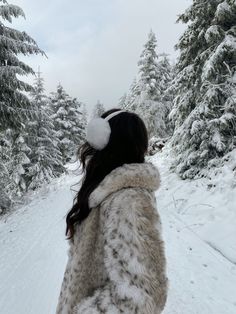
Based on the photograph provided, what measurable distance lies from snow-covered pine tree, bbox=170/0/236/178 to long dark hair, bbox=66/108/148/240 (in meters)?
8.28

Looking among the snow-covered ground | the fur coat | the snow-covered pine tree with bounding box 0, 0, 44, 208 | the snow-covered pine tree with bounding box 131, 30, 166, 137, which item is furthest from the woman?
the snow-covered pine tree with bounding box 131, 30, 166, 137

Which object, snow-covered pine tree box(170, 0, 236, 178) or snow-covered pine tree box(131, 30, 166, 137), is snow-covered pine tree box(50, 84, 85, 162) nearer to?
snow-covered pine tree box(131, 30, 166, 137)

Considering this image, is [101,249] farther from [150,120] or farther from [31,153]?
[150,120]

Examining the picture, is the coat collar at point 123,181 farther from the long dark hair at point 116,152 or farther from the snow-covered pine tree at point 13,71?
the snow-covered pine tree at point 13,71

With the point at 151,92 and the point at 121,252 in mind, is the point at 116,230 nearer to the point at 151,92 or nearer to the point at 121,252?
the point at 121,252

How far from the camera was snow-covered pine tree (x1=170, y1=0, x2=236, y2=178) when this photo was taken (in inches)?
389

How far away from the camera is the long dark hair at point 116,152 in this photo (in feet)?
6.51

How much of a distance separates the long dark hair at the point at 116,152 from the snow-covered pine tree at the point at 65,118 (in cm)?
2684

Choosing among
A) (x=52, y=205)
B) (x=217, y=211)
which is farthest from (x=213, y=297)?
(x=52, y=205)

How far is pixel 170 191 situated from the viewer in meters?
11.1

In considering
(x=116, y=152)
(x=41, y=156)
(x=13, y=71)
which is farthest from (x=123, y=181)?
(x=41, y=156)

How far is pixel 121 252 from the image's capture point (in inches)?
67.0

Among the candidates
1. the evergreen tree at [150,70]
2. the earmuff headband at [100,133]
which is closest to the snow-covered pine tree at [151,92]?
the evergreen tree at [150,70]

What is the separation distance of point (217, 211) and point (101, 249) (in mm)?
Answer: 6958
